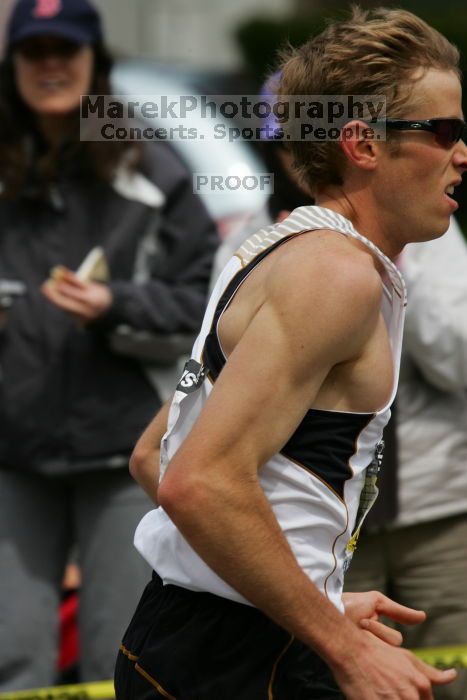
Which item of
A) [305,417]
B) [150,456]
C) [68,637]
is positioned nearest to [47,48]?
[68,637]

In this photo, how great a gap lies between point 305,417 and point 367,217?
436 millimetres

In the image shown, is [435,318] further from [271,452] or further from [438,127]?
[271,452]

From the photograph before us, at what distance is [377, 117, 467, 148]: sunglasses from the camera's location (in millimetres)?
2451

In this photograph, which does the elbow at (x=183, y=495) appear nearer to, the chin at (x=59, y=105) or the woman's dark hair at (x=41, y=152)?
the woman's dark hair at (x=41, y=152)

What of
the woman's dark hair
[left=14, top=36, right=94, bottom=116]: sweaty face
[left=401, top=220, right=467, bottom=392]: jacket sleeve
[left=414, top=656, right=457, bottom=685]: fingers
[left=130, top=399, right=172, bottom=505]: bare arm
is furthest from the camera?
[left=14, top=36, right=94, bottom=116]: sweaty face

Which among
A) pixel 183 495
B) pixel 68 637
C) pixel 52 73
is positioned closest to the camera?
pixel 183 495

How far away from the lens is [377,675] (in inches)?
88.1

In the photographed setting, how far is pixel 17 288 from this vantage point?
423 cm

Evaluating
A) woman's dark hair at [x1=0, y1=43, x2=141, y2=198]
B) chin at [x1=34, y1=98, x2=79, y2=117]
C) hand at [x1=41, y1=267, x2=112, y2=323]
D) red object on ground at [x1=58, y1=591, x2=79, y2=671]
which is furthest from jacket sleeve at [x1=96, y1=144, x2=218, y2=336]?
red object on ground at [x1=58, y1=591, x2=79, y2=671]

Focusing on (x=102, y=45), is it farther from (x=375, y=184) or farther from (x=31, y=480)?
(x=375, y=184)

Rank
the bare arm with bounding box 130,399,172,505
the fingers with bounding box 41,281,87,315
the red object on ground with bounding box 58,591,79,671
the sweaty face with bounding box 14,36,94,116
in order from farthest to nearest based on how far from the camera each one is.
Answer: the red object on ground with bounding box 58,591,79,671
the sweaty face with bounding box 14,36,94,116
the fingers with bounding box 41,281,87,315
the bare arm with bounding box 130,399,172,505

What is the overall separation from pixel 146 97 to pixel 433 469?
384cm

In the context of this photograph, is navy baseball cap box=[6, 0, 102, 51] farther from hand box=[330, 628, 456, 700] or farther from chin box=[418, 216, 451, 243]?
hand box=[330, 628, 456, 700]

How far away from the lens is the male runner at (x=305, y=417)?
7.23 feet
